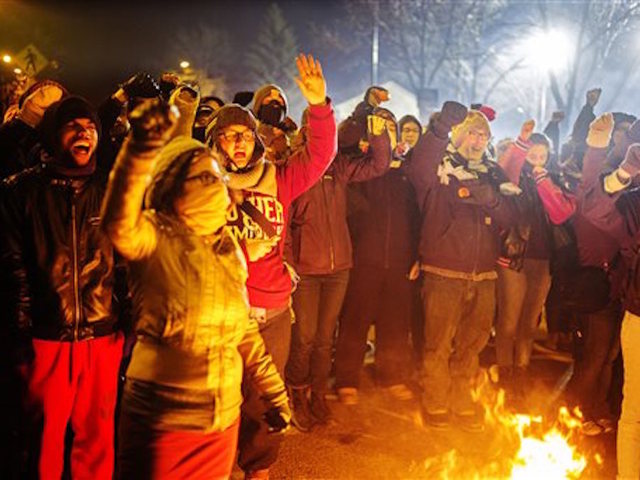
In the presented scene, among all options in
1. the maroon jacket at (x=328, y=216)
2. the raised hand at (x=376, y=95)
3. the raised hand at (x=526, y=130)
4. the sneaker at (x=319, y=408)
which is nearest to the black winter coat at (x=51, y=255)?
the maroon jacket at (x=328, y=216)

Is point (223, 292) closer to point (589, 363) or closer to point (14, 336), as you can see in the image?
point (14, 336)

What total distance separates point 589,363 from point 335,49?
48.0m

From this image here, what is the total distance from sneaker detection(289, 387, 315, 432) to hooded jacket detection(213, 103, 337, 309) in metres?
1.70

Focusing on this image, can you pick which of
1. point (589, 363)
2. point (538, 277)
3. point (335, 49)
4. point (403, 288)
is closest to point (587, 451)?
point (589, 363)

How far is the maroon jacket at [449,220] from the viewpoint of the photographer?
5508 millimetres

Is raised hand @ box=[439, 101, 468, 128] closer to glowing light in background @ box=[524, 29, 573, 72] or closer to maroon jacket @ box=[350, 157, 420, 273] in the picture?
maroon jacket @ box=[350, 157, 420, 273]

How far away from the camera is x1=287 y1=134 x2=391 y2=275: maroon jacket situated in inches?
217

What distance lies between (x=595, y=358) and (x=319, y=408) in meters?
2.56

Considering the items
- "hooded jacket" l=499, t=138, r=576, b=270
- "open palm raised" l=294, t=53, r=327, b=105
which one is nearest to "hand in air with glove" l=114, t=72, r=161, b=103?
"open palm raised" l=294, t=53, r=327, b=105

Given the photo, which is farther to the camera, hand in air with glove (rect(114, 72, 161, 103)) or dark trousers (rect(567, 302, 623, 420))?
dark trousers (rect(567, 302, 623, 420))

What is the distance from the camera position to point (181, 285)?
2.53 metres

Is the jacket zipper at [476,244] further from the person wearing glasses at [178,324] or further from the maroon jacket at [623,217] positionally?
the person wearing glasses at [178,324]

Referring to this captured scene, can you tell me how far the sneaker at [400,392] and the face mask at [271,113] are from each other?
297cm

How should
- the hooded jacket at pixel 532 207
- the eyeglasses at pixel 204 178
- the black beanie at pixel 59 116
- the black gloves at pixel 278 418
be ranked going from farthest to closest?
1. the hooded jacket at pixel 532 207
2. the black beanie at pixel 59 116
3. the black gloves at pixel 278 418
4. the eyeglasses at pixel 204 178
